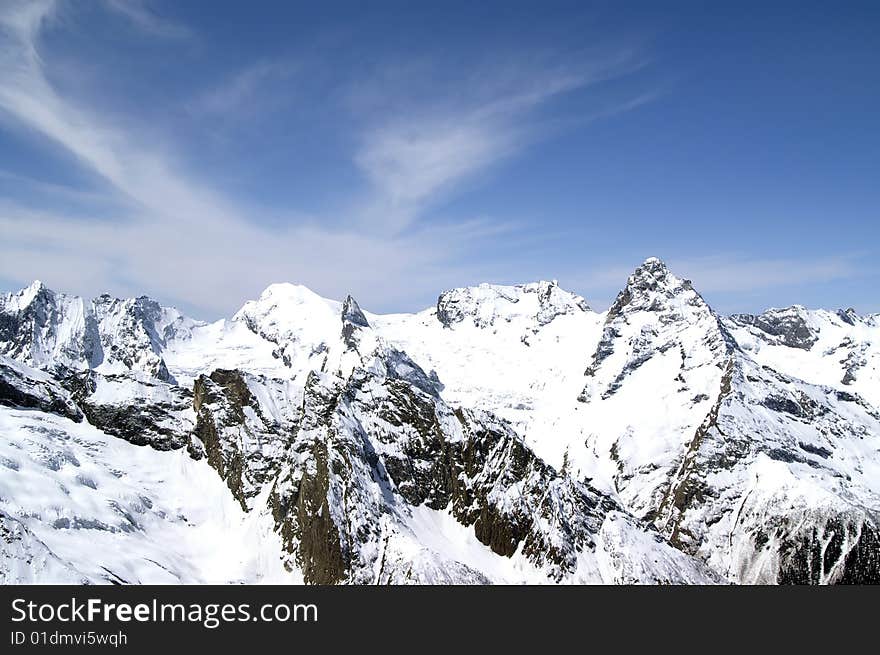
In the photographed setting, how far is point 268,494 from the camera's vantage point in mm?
171375

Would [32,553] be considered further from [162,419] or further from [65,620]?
[162,419]

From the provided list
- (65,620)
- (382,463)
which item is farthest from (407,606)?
(382,463)

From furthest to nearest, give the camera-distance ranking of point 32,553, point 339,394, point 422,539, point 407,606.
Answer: point 339,394
point 422,539
point 32,553
point 407,606

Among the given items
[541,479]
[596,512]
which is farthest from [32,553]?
[596,512]

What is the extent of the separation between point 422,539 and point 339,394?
49.3 meters

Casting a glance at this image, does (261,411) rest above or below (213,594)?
above

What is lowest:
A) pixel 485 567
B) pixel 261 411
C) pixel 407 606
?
pixel 485 567

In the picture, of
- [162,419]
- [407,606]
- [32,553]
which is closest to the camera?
[407,606]

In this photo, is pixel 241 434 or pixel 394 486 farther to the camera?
pixel 241 434

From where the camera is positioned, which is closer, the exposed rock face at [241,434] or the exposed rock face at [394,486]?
the exposed rock face at [394,486]

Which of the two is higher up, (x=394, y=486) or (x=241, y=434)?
(x=241, y=434)

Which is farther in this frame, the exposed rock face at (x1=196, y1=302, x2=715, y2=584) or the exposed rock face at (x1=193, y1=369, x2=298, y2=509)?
the exposed rock face at (x1=193, y1=369, x2=298, y2=509)

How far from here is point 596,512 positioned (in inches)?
7323

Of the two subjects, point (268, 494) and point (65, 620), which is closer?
point (65, 620)
